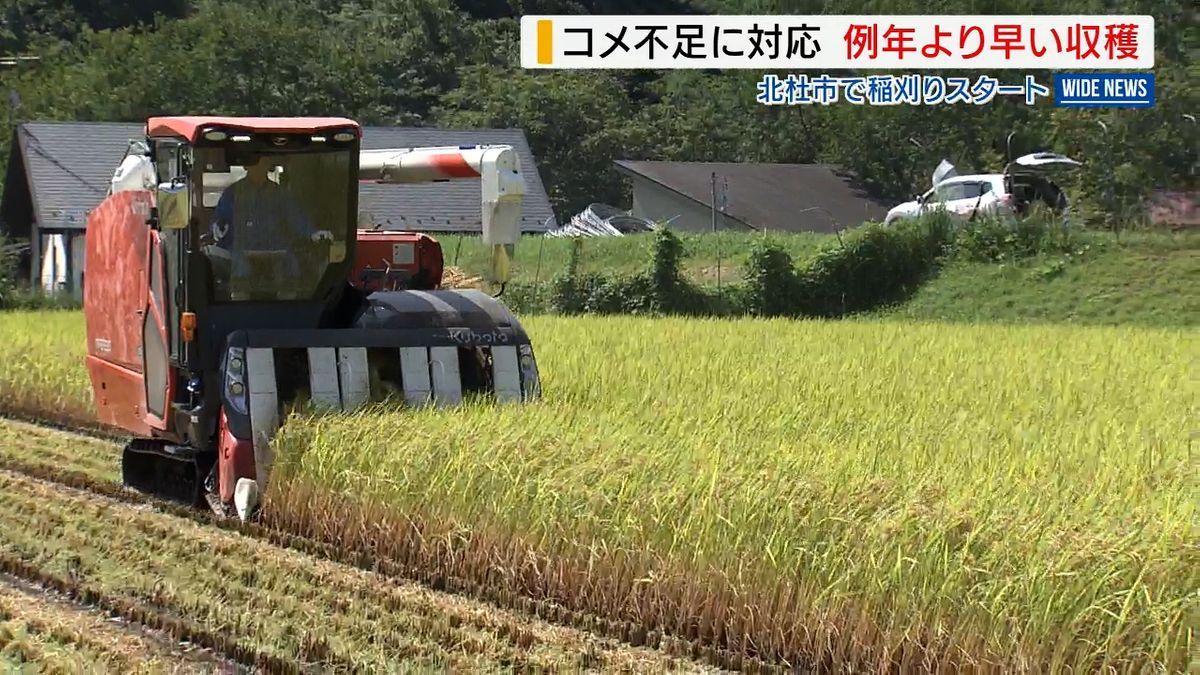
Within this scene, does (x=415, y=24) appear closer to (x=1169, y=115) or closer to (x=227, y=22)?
(x=227, y=22)

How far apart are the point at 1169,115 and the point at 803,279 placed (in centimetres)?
729

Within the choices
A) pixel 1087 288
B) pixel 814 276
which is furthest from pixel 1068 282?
pixel 814 276

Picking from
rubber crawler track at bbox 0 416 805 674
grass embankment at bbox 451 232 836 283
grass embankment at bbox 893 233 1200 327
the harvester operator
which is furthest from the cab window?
rubber crawler track at bbox 0 416 805 674

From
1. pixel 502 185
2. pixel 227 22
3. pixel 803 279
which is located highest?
pixel 227 22

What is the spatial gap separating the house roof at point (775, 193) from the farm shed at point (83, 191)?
467 centimetres

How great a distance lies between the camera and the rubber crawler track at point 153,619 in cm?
551

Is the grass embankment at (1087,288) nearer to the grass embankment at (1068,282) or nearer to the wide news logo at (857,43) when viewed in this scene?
the grass embankment at (1068,282)

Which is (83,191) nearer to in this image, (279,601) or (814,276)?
(814,276)

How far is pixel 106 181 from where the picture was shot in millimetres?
36000

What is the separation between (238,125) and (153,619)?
3.52 m

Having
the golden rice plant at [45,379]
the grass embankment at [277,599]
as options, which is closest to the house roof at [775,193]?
Result: the golden rice plant at [45,379]

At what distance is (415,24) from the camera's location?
55625 mm

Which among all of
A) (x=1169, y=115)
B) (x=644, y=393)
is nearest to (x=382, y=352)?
(x=644, y=393)

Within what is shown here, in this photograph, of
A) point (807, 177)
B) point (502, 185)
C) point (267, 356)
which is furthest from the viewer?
point (807, 177)
